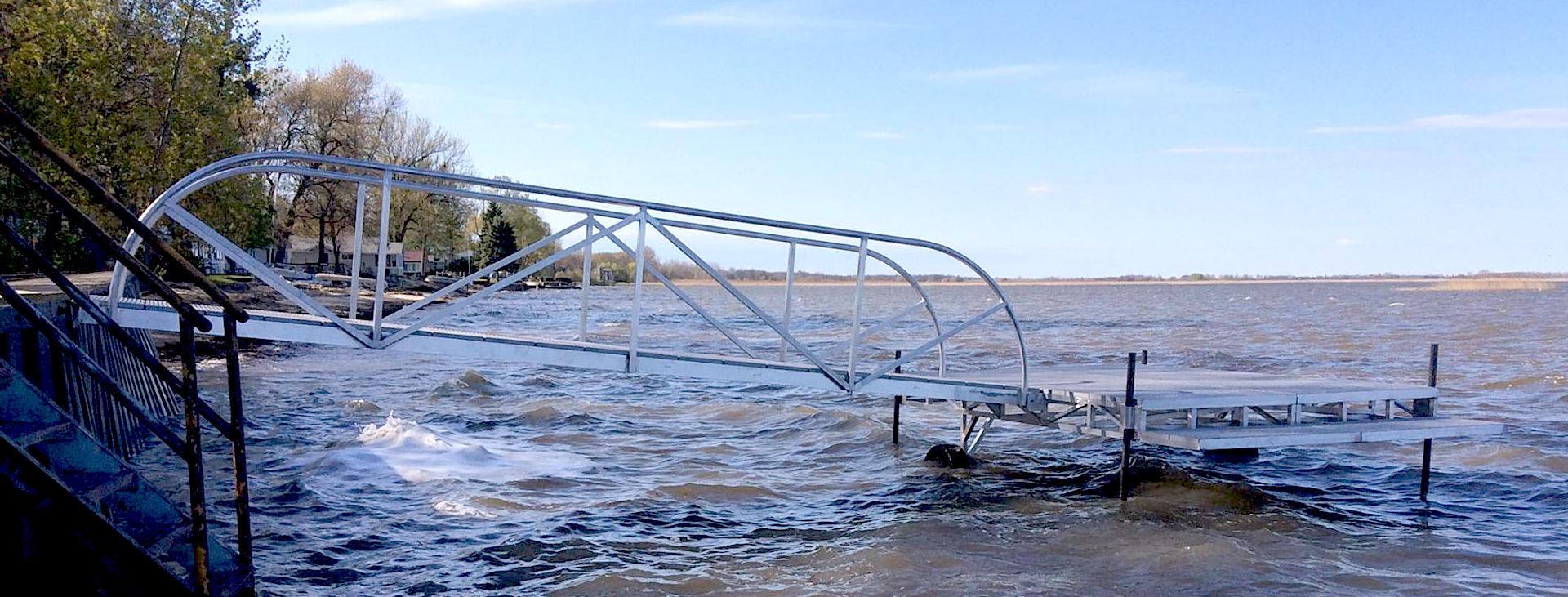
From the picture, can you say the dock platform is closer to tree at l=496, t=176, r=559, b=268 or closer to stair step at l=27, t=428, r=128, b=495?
stair step at l=27, t=428, r=128, b=495

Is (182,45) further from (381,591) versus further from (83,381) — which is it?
(381,591)

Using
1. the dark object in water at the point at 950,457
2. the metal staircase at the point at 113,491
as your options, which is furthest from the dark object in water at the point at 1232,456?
the metal staircase at the point at 113,491

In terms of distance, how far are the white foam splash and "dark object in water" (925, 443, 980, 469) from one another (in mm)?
4206

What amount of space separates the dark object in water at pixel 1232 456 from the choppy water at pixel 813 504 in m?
0.17

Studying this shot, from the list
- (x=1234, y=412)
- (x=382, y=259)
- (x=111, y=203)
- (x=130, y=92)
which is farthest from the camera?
(x=130, y=92)

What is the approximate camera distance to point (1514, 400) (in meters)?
21.8

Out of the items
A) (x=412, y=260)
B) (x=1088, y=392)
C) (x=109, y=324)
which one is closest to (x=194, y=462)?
(x=109, y=324)

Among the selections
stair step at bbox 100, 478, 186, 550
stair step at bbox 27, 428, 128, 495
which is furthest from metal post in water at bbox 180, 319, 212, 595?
stair step at bbox 27, 428, 128, 495

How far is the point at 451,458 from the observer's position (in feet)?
43.0

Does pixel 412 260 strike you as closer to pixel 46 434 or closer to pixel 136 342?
pixel 46 434

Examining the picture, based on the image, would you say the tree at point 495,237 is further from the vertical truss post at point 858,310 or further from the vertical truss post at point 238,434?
the vertical truss post at point 238,434

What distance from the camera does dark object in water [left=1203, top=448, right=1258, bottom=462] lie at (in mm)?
14523

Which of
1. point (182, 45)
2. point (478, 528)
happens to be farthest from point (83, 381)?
point (182, 45)

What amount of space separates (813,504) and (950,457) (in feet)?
8.43
